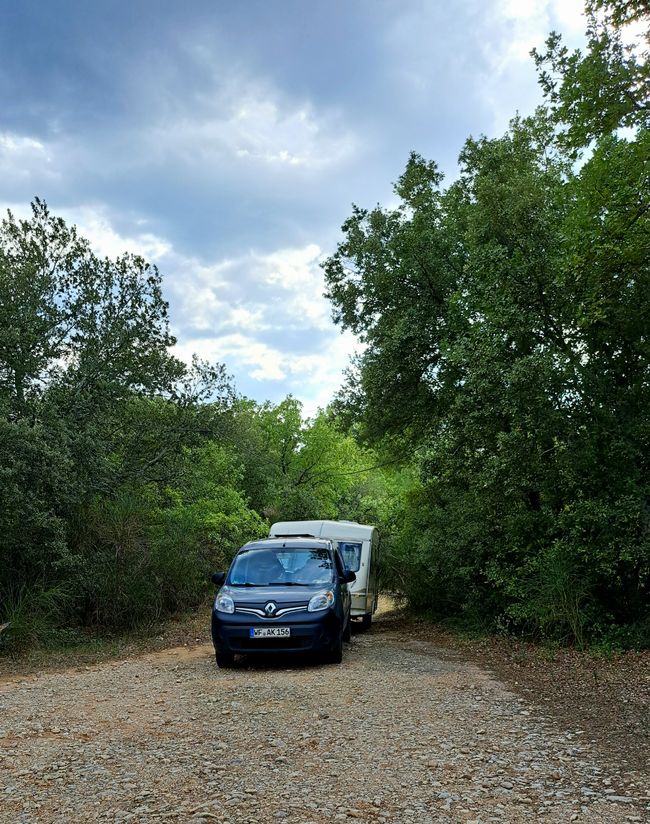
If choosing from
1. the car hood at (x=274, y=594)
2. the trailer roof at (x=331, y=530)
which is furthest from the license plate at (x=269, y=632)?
the trailer roof at (x=331, y=530)

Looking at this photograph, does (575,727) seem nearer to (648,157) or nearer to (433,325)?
(648,157)

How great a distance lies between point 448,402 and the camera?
16.7m

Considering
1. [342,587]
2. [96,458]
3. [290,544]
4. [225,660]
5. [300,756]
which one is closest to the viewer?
[300,756]

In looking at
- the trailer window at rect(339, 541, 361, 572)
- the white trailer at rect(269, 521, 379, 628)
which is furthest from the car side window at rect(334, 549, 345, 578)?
the trailer window at rect(339, 541, 361, 572)

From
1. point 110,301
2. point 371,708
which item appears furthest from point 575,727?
point 110,301

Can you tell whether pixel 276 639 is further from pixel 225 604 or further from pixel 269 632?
pixel 225 604

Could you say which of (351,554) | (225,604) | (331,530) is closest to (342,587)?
(225,604)

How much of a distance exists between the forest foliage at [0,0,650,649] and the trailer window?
5.99 feet

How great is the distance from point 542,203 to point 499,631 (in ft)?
28.9

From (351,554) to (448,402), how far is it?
441cm

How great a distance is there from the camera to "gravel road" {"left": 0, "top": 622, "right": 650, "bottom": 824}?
170 inches

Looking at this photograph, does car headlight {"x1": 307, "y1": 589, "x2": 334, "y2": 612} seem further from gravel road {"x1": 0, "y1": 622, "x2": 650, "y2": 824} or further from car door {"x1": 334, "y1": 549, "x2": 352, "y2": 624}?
gravel road {"x1": 0, "y1": 622, "x2": 650, "y2": 824}

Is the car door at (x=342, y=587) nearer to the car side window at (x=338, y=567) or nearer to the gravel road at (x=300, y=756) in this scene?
the car side window at (x=338, y=567)

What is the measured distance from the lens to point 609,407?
37.8 ft
